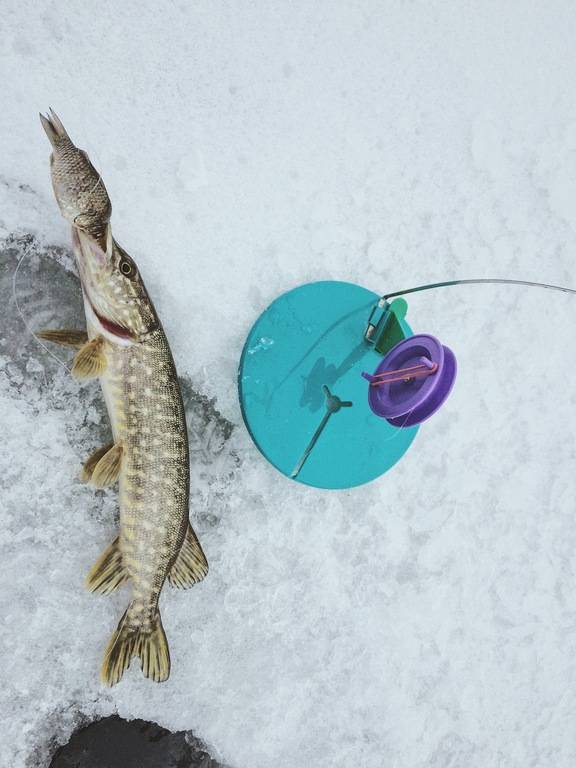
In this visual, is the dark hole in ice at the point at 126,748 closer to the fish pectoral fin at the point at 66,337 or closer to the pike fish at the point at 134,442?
the pike fish at the point at 134,442

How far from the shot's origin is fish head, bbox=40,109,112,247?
1.04 m

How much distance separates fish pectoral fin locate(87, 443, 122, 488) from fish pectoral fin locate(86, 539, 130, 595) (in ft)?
0.45

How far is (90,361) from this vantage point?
1154mm

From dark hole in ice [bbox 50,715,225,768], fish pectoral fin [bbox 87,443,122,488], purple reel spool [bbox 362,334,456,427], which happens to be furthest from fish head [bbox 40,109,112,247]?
dark hole in ice [bbox 50,715,225,768]

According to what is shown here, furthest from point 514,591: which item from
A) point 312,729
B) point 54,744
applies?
point 54,744

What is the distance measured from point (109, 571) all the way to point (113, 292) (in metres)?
0.58

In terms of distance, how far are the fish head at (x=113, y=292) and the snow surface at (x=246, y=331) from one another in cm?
21

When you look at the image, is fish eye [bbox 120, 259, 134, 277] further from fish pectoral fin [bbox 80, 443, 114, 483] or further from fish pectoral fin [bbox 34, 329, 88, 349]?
fish pectoral fin [bbox 80, 443, 114, 483]

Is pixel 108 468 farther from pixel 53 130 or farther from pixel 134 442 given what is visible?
pixel 53 130

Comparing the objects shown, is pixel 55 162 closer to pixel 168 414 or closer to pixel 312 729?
pixel 168 414

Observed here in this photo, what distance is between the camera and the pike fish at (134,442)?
3.65 ft

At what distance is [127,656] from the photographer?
126cm

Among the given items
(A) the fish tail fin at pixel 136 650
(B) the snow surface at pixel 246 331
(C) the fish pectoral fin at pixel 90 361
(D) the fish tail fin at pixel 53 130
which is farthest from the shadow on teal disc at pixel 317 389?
(D) the fish tail fin at pixel 53 130

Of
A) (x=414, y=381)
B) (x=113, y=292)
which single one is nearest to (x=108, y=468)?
(x=113, y=292)
